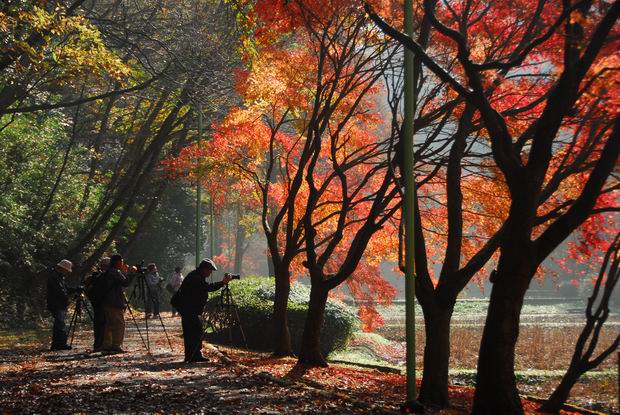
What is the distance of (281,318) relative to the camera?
→ 59.8ft

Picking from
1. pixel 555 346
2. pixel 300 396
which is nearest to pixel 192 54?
pixel 300 396

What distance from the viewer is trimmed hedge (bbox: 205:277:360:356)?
22.3 metres

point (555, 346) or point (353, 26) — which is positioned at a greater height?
point (353, 26)

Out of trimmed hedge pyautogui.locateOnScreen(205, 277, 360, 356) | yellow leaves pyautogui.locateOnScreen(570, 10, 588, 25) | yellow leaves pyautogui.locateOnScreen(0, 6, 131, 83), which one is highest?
A: yellow leaves pyautogui.locateOnScreen(0, 6, 131, 83)

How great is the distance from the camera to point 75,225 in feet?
94.5

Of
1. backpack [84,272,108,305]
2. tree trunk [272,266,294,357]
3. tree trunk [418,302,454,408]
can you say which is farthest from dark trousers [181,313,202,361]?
tree trunk [418,302,454,408]

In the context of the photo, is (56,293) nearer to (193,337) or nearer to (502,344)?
(193,337)

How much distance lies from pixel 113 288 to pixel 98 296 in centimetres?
46

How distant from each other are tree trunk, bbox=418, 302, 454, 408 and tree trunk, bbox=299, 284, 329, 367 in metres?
3.63

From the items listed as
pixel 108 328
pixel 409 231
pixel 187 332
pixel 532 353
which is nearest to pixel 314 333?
pixel 187 332

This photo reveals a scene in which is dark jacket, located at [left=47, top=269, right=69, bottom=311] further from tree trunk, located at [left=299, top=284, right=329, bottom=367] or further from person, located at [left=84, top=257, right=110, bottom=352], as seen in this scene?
tree trunk, located at [left=299, top=284, right=329, bottom=367]

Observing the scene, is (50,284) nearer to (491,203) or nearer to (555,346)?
(491,203)

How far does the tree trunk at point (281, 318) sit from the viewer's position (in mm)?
18109

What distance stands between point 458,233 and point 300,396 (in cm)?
361
